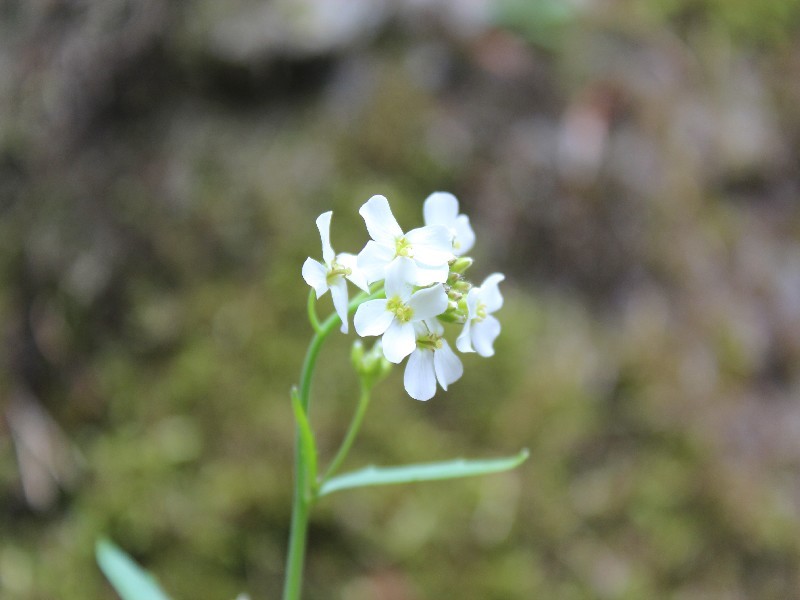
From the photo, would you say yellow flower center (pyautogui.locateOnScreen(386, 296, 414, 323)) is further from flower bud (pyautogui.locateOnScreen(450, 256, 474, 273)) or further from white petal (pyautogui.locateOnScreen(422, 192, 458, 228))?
white petal (pyautogui.locateOnScreen(422, 192, 458, 228))

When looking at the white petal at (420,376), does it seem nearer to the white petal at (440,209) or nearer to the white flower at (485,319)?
the white flower at (485,319)

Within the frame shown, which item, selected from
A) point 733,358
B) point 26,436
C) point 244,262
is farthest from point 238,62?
point 733,358

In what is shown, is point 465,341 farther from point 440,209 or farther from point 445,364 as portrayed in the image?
point 440,209

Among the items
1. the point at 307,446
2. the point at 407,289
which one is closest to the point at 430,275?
the point at 407,289

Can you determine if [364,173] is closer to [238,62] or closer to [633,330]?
[238,62]

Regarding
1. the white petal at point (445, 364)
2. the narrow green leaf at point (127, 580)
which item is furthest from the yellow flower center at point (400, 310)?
the narrow green leaf at point (127, 580)

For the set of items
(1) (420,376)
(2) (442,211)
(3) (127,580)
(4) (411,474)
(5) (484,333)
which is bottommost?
(3) (127,580)

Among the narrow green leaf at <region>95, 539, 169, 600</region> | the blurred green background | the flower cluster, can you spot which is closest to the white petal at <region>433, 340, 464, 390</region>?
the flower cluster
